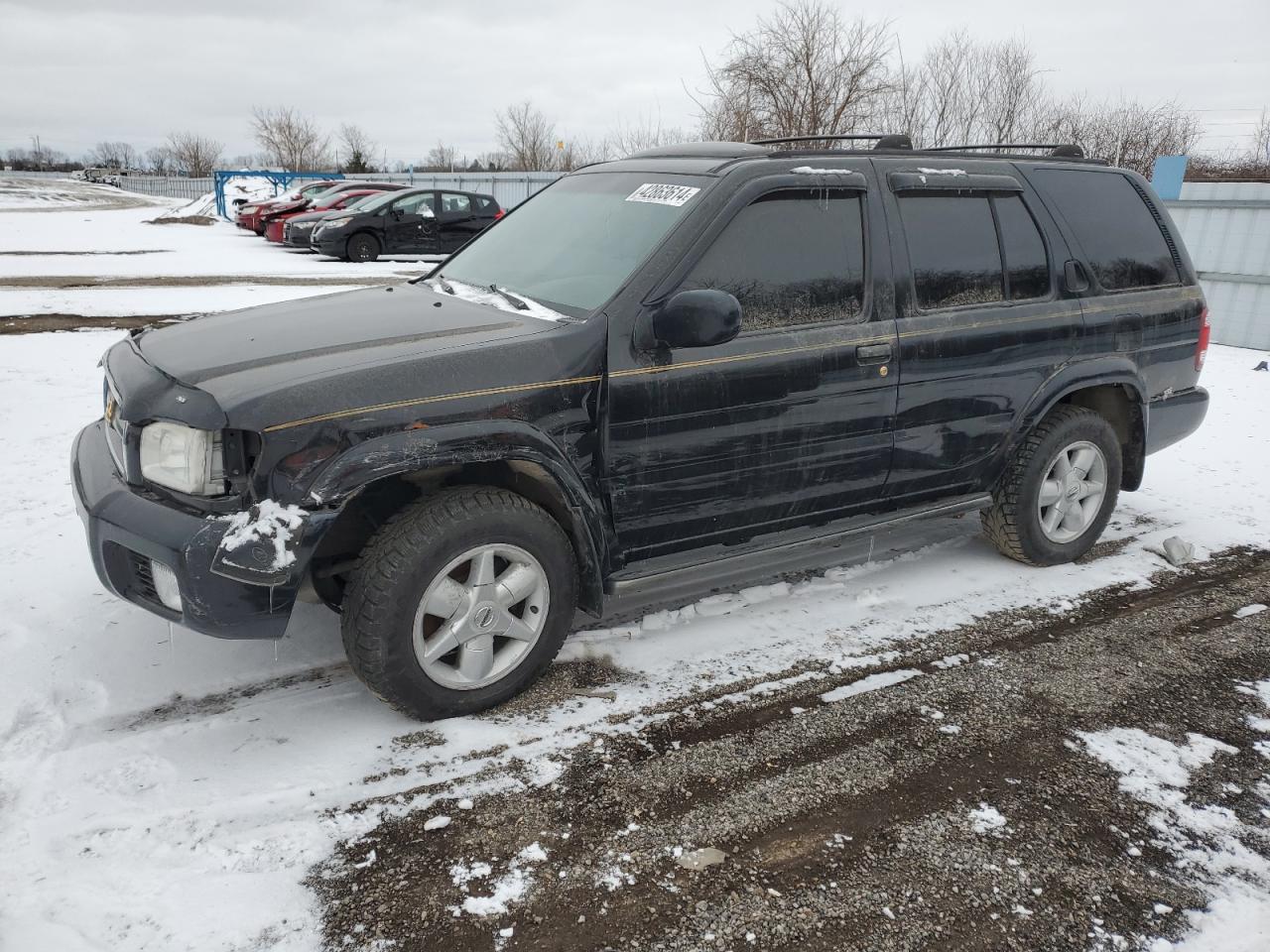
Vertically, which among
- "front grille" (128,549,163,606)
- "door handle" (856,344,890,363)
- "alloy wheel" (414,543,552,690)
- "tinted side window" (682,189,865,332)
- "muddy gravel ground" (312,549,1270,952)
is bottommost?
"muddy gravel ground" (312,549,1270,952)

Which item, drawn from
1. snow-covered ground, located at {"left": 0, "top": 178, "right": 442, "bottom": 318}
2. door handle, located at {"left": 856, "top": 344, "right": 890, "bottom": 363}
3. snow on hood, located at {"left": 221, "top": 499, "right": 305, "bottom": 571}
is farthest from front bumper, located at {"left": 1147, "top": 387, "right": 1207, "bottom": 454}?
snow-covered ground, located at {"left": 0, "top": 178, "right": 442, "bottom": 318}

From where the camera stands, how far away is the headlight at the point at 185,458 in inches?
110

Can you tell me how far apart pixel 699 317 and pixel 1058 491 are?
2469 mm

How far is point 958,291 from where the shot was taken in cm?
405

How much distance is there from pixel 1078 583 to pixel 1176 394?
128 centimetres

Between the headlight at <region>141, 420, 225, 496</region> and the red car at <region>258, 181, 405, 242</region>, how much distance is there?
1914cm

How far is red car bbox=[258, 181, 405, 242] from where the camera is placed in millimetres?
21453

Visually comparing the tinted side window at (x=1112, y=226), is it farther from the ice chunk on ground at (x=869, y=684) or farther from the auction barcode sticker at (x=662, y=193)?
the ice chunk on ground at (x=869, y=684)

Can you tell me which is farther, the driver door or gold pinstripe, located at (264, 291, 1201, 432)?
the driver door

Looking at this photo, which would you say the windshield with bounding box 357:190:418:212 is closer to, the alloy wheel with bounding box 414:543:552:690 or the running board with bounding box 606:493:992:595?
the running board with bounding box 606:493:992:595

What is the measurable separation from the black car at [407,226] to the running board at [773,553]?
15.2 metres

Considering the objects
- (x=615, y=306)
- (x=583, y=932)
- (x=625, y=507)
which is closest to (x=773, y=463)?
(x=625, y=507)

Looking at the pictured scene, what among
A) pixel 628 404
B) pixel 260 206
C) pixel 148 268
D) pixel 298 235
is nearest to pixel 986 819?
pixel 628 404

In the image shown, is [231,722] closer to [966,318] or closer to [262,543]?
[262,543]
